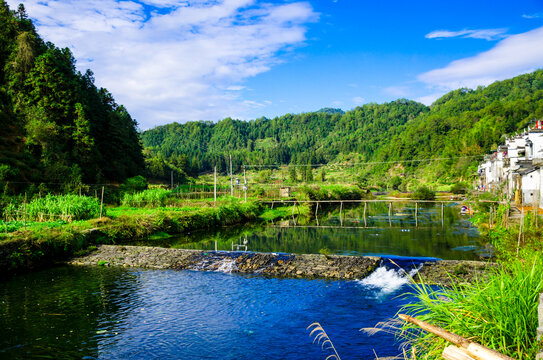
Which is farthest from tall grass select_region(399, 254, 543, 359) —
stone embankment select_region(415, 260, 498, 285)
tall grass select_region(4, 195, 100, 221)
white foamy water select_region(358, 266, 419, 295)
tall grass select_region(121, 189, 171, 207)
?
tall grass select_region(121, 189, 171, 207)

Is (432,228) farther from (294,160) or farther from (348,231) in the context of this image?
(294,160)

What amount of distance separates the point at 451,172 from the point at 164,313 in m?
95.9

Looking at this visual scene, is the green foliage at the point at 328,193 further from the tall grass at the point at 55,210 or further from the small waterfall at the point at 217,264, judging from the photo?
the small waterfall at the point at 217,264

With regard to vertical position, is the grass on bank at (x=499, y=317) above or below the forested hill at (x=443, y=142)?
below

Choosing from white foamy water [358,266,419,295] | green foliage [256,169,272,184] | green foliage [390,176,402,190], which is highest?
green foliage [256,169,272,184]

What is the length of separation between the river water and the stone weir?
2.64 feet

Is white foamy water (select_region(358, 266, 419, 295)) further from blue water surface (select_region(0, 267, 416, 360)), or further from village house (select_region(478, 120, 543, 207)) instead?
village house (select_region(478, 120, 543, 207))

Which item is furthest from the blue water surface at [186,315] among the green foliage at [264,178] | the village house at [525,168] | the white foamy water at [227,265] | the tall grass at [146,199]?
the green foliage at [264,178]

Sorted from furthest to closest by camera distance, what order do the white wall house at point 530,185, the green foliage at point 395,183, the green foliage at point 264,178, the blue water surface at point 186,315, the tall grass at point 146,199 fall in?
the green foliage at point 395,183 < the green foliage at point 264,178 < the tall grass at point 146,199 < the white wall house at point 530,185 < the blue water surface at point 186,315

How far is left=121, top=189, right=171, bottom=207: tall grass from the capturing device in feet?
121

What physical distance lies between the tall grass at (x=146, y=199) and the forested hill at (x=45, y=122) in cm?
499

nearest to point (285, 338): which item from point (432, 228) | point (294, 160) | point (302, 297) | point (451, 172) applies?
point (302, 297)

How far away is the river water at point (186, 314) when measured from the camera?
10.1 metres

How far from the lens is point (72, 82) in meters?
45.1
